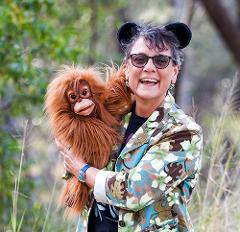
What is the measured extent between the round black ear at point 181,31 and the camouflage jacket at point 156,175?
27cm

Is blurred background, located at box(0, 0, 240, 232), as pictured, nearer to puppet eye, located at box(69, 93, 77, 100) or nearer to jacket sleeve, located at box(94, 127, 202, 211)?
puppet eye, located at box(69, 93, 77, 100)

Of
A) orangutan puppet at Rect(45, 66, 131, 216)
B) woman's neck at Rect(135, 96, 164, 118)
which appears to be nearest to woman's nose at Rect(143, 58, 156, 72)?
woman's neck at Rect(135, 96, 164, 118)

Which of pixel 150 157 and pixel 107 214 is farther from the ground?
pixel 150 157

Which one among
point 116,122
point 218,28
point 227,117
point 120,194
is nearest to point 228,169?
point 227,117

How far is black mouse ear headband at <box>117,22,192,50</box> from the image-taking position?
8.37 ft

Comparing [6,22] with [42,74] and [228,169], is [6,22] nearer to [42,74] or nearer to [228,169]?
[42,74]

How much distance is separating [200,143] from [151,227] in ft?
1.15

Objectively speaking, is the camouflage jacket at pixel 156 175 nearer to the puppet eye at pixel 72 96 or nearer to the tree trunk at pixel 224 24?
the puppet eye at pixel 72 96

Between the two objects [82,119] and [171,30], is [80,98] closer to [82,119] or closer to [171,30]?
[82,119]

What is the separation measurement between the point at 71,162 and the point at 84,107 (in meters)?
0.22

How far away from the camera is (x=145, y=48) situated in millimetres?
2482

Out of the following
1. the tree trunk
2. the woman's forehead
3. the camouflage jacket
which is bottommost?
the camouflage jacket

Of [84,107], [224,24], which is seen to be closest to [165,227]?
[84,107]

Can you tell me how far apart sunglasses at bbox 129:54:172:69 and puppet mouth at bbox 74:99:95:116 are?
0.25 m
